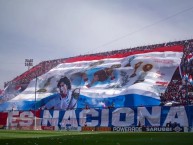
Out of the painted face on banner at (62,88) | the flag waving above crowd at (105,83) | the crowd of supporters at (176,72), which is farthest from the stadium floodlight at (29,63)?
the painted face on banner at (62,88)

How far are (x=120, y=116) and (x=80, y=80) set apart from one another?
65.0ft

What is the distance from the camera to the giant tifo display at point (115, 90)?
3750 centimetres

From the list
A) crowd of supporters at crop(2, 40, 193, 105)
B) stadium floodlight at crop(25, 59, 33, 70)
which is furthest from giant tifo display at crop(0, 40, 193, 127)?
stadium floodlight at crop(25, 59, 33, 70)

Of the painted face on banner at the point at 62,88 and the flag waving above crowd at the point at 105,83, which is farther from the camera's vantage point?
the painted face on banner at the point at 62,88

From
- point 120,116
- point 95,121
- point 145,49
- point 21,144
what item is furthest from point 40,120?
point 21,144

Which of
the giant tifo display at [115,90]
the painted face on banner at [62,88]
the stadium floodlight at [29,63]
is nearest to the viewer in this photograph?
the giant tifo display at [115,90]

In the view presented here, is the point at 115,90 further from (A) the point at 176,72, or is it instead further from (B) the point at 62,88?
(B) the point at 62,88

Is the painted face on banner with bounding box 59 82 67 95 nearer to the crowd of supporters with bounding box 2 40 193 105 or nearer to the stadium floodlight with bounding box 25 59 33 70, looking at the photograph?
the crowd of supporters with bounding box 2 40 193 105

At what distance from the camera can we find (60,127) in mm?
42625

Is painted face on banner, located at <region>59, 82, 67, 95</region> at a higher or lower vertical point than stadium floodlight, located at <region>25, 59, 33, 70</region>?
lower

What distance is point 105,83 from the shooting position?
52.8m

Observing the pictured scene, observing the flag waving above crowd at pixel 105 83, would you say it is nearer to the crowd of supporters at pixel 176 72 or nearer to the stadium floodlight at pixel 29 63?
the crowd of supporters at pixel 176 72

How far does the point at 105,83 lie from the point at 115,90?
4.15m

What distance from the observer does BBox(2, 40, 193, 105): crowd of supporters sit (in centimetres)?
4022
